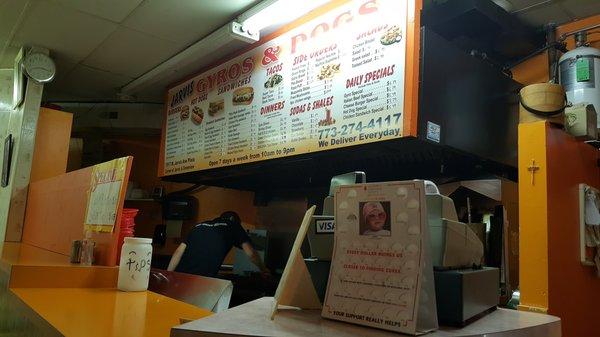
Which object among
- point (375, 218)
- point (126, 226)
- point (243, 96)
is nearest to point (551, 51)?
point (243, 96)

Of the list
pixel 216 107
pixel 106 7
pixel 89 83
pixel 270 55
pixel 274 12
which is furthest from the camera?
pixel 89 83

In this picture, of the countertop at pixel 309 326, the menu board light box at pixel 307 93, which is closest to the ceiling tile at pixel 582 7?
the menu board light box at pixel 307 93

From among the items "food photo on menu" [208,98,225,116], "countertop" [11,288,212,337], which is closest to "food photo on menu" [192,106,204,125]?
"food photo on menu" [208,98,225,116]

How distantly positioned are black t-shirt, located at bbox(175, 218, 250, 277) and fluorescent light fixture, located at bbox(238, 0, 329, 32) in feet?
5.60

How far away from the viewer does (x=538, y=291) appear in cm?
223

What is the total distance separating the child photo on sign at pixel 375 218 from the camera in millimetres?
1021

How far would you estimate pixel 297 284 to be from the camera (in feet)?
3.62

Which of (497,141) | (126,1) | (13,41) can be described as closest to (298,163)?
(497,141)

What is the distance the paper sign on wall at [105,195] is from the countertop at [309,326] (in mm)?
1177

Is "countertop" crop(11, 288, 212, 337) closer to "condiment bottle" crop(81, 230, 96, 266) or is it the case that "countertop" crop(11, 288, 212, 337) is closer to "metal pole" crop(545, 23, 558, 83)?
"condiment bottle" crop(81, 230, 96, 266)

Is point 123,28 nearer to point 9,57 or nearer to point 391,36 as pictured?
point 9,57

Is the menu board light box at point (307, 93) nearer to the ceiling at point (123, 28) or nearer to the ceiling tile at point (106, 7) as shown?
the ceiling at point (123, 28)

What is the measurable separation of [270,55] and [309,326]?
2.53 metres

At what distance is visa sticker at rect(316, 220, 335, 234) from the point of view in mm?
1185
